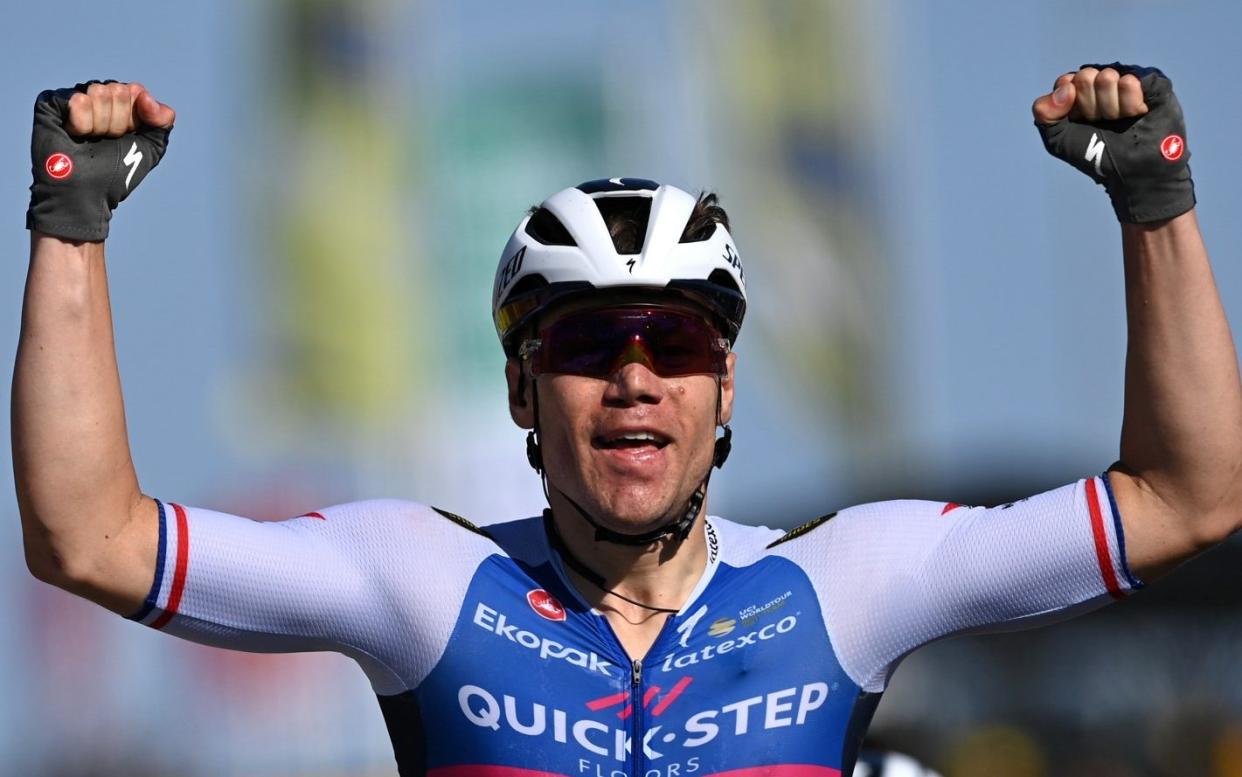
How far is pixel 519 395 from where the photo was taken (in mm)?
5098

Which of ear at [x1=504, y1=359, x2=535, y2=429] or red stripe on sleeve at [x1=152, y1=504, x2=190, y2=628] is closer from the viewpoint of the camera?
red stripe on sleeve at [x1=152, y1=504, x2=190, y2=628]

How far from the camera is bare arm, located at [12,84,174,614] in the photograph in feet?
13.8

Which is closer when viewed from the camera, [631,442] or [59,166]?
[59,166]

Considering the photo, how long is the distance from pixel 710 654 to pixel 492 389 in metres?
19.6

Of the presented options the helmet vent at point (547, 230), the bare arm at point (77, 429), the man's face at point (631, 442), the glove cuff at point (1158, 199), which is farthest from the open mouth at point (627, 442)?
the glove cuff at point (1158, 199)

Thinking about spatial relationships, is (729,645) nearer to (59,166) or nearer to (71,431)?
(71,431)

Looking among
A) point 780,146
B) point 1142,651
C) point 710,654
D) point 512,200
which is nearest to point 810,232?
point 780,146

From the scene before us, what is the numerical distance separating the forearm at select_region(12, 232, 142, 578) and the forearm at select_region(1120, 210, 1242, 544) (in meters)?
2.38

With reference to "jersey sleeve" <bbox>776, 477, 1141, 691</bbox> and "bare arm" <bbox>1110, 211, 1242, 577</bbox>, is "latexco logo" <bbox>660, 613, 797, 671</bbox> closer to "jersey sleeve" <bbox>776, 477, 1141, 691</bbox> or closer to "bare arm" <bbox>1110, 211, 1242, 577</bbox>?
"jersey sleeve" <bbox>776, 477, 1141, 691</bbox>

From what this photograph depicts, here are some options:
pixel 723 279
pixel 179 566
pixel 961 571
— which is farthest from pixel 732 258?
pixel 179 566

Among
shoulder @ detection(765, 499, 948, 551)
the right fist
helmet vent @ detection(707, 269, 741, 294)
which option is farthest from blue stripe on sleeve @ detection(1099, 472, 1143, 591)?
the right fist

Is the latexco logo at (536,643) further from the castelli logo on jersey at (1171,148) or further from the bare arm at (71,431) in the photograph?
the castelli logo on jersey at (1171,148)

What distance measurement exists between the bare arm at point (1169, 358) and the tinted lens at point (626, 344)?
40.7 inches

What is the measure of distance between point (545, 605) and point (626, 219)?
1052 millimetres
